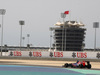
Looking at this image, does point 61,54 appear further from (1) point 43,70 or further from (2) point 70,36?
(2) point 70,36

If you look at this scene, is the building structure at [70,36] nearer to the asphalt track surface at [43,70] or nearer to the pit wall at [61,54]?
the pit wall at [61,54]

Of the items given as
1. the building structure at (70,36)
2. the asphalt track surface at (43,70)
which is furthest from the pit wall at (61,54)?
the building structure at (70,36)

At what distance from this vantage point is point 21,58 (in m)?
53.0

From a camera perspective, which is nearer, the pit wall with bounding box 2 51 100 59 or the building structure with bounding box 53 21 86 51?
the pit wall with bounding box 2 51 100 59

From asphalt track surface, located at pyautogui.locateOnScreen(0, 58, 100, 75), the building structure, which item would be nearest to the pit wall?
asphalt track surface, located at pyautogui.locateOnScreen(0, 58, 100, 75)

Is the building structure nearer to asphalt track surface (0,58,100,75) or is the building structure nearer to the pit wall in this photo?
the pit wall

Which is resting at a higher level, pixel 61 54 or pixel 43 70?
pixel 61 54

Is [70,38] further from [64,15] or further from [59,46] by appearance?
[64,15]

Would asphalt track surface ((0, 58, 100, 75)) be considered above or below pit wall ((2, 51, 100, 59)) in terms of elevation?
below

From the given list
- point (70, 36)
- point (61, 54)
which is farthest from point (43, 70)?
point (70, 36)

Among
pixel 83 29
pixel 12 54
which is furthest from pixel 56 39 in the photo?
pixel 12 54

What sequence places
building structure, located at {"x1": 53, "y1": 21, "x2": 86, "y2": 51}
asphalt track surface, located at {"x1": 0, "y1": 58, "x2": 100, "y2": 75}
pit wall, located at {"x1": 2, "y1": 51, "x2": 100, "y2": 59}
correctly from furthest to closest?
1. building structure, located at {"x1": 53, "y1": 21, "x2": 86, "y2": 51}
2. pit wall, located at {"x1": 2, "y1": 51, "x2": 100, "y2": 59}
3. asphalt track surface, located at {"x1": 0, "y1": 58, "x2": 100, "y2": 75}

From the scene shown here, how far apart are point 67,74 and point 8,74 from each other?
5178 millimetres

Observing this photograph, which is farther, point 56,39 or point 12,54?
point 56,39
